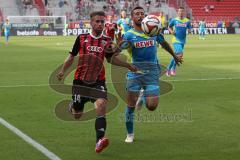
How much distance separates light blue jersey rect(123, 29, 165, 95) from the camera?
8.67m

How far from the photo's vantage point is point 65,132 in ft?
30.2

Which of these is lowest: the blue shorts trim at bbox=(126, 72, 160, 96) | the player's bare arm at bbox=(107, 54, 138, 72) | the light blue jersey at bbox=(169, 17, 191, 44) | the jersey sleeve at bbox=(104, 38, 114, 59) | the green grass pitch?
the green grass pitch

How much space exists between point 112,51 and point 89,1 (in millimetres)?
A: 56430

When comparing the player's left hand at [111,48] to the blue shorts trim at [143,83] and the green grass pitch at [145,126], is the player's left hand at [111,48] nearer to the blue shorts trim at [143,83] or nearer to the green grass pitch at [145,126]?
the blue shorts trim at [143,83]

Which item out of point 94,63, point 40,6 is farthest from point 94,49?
point 40,6

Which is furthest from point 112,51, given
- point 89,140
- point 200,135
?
point 200,135

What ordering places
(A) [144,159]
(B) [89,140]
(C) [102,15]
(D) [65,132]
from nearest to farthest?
(A) [144,159] → (C) [102,15] → (B) [89,140] → (D) [65,132]

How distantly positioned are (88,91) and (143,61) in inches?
48.3

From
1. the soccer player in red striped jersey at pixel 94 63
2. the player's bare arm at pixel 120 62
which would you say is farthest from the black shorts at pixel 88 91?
the player's bare arm at pixel 120 62

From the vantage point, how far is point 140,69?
880 centimetres

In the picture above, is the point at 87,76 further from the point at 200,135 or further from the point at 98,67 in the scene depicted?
the point at 200,135

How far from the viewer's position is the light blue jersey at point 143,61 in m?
8.67

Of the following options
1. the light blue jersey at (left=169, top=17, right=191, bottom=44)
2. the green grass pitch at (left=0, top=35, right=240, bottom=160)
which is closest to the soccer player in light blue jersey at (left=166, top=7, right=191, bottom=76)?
the light blue jersey at (left=169, top=17, right=191, bottom=44)

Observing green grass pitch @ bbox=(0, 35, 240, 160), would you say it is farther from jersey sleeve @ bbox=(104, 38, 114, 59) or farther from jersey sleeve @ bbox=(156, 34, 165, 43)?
jersey sleeve @ bbox=(156, 34, 165, 43)
